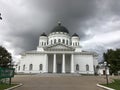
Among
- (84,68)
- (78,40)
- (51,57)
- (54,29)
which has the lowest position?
(84,68)

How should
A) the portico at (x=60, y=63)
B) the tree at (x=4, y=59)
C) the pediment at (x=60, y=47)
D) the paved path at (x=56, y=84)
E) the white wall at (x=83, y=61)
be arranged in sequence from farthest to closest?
the white wall at (x=83, y=61) → the portico at (x=60, y=63) → the pediment at (x=60, y=47) → the tree at (x=4, y=59) → the paved path at (x=56, y=84)

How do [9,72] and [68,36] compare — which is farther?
[68,36]

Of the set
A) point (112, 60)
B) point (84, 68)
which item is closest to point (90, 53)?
point (84, 68)

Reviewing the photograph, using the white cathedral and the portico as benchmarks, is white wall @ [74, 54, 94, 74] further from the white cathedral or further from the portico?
the portico

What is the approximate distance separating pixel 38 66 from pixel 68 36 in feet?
63.4

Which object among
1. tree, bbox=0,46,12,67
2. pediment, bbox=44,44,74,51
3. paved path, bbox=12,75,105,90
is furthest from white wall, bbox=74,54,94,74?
paved path, bbox=12,75,105,90

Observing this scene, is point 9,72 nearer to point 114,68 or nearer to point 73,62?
→ point 114,68

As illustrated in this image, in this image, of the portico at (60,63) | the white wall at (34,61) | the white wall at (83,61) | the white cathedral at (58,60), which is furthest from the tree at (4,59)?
the white wall at (83,61)

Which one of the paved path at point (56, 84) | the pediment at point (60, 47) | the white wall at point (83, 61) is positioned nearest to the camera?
the paved path at point (56, 84)

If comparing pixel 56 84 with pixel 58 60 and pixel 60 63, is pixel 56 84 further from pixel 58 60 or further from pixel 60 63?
pixel 60 63

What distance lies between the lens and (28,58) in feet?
201

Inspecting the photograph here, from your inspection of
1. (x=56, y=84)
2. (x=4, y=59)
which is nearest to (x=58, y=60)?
(x=4, y=59)

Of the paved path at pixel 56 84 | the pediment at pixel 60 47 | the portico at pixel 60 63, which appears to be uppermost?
the pediment at pixel 60 47

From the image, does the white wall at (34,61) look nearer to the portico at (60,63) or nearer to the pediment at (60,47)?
the portico at (60,63)
